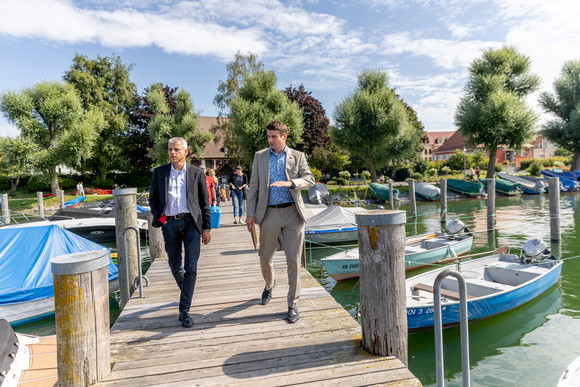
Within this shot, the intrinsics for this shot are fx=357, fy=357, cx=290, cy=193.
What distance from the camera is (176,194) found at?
4.06 meters

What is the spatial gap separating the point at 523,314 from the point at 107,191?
38765 millimetres

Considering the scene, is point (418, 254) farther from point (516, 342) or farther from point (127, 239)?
point (127, 239)

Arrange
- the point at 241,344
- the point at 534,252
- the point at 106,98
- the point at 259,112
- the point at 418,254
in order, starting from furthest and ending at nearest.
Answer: the point at 106,98, the point at 259,112, the point at 418,254, the point at 534,252, the point at 241,344

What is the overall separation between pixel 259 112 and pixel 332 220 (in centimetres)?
2041

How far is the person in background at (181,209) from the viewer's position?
4023mm

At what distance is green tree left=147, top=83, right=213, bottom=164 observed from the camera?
3797cm

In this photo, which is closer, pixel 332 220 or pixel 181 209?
pixel 181 209

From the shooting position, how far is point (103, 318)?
9.05 feet

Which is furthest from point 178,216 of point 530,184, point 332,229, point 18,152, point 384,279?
point 530,184

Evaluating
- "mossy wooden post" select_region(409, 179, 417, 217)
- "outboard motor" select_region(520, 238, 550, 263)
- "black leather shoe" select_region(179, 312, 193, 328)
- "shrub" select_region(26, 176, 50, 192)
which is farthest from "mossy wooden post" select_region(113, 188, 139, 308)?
"shrub" select_region(26, 176, 50, 192)

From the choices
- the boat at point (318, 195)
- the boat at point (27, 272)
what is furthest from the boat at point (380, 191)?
the boat at point (27, 272)

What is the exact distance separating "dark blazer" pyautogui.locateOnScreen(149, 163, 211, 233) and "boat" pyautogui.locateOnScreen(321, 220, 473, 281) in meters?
6.74

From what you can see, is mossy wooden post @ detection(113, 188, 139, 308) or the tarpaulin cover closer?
mossy wooden post @ detection(113, 188, 139, 308)

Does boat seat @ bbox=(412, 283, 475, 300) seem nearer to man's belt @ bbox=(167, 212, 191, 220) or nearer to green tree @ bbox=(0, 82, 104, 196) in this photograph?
man's belt @ bbox=(167, 212, 191, 220)
